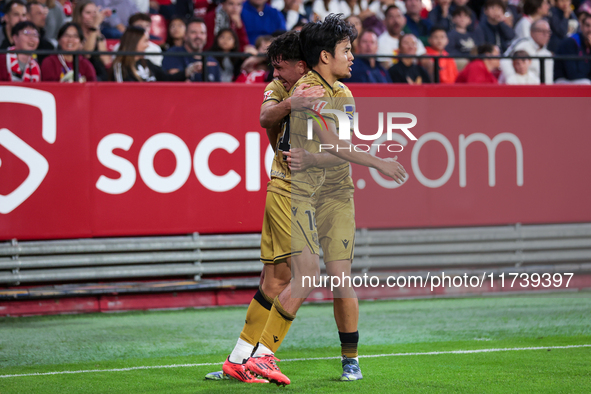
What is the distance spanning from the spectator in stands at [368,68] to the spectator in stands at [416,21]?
2.40 meters

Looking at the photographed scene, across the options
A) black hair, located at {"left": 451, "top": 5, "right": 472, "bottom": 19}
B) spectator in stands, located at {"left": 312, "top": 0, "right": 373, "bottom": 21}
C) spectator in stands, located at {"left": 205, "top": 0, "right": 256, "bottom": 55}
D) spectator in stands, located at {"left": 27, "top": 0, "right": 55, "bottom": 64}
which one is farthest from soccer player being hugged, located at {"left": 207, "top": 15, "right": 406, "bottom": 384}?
black hair, located at {"left": 451, "top": 5, "right": 472, "bottom": 19}

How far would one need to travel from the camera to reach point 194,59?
994cm

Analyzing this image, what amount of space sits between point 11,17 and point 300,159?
635 centimetres

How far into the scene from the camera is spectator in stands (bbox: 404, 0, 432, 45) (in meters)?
12.6

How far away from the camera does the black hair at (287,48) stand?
16.2 ft

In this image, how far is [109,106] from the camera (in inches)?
349

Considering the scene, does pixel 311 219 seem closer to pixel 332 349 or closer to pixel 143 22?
pixel 332 349

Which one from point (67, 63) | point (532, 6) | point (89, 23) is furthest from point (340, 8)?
point (67, 63)

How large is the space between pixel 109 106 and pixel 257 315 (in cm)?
456

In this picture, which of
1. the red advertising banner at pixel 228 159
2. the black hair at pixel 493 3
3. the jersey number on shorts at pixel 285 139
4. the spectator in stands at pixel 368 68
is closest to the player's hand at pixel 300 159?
the jersey number on shorts at pixel 285 139

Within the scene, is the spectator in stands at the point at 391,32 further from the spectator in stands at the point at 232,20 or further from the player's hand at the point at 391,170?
the player's hand at the point at 391,170

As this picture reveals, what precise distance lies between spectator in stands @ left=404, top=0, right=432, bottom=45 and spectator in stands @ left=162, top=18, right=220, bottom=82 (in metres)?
4.03

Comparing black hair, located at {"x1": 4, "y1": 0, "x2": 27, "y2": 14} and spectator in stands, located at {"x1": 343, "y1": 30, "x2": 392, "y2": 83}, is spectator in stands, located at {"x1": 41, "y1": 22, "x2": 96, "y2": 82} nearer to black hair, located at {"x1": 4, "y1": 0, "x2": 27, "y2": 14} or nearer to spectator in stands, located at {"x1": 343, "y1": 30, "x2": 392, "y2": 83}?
black hair, located at {"x1": 4, "y1": 0, "x2": 27, "y2": 14}

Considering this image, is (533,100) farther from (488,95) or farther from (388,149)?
(388,149)
